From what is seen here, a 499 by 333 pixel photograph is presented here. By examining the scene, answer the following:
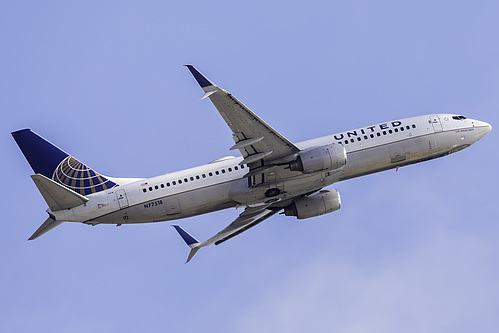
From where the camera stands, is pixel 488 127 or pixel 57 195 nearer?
pixel 57 195

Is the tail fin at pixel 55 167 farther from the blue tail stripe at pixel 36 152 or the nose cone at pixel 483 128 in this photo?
the nose cone at pixel 483 128

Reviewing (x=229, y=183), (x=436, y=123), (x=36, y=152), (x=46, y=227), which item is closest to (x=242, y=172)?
(x=229, y=183)

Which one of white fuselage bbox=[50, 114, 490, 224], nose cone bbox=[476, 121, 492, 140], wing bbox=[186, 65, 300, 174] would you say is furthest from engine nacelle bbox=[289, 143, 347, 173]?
nose cone bbox=[476, 121, 492, 140]

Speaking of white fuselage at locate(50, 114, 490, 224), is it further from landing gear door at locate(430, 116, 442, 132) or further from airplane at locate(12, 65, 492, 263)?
landing gear door at locate(430, 116, 442, 132)

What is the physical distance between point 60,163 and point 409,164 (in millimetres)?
25521

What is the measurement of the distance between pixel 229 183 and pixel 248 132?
555 centimetres

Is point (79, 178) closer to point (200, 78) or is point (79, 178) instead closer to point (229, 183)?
point (229, 183)

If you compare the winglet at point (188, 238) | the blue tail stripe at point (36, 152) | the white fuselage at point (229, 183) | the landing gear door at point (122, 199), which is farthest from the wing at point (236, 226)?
the blue tail stripe at point (36, 152)

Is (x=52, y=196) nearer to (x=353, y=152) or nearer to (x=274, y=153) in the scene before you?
(x=274, y=153)

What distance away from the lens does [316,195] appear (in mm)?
58562

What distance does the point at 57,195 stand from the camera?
167 ft

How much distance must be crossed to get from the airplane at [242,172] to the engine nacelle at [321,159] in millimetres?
67

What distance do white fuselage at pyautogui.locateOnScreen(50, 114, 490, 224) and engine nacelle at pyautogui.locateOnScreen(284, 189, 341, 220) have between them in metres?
3.13

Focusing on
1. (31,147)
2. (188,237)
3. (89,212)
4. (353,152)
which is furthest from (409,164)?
(31,147)
